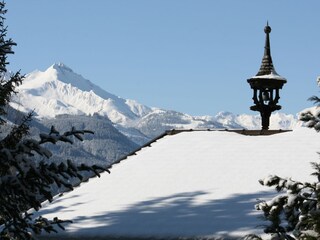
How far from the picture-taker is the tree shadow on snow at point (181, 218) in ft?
45.3

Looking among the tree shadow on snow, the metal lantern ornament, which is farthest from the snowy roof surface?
the metal lantern ornament

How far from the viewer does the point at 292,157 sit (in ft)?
57.6

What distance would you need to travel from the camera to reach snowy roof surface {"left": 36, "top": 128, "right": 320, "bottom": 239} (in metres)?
14.4

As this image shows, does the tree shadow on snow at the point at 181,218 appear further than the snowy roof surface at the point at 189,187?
No

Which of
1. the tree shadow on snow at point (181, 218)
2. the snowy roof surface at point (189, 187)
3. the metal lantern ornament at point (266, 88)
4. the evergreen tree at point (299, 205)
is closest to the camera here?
the evergreen tree at point (299, 205)

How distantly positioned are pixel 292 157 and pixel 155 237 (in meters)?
5.19

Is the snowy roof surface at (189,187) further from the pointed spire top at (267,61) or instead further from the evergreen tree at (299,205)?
the pointed spire top at (267,61)

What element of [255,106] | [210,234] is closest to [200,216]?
[210,234]

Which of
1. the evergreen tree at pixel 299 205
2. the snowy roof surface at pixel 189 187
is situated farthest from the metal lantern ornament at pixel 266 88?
the evergreen tree at pixel 299 205

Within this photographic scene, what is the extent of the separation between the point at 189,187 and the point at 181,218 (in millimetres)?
1976

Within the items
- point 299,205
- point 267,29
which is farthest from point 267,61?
point 299,205

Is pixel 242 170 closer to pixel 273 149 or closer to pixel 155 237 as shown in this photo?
pixel 273 149

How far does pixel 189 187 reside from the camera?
16562 mm

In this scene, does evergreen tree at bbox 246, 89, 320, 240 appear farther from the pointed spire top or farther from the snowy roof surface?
the pointed spire top
